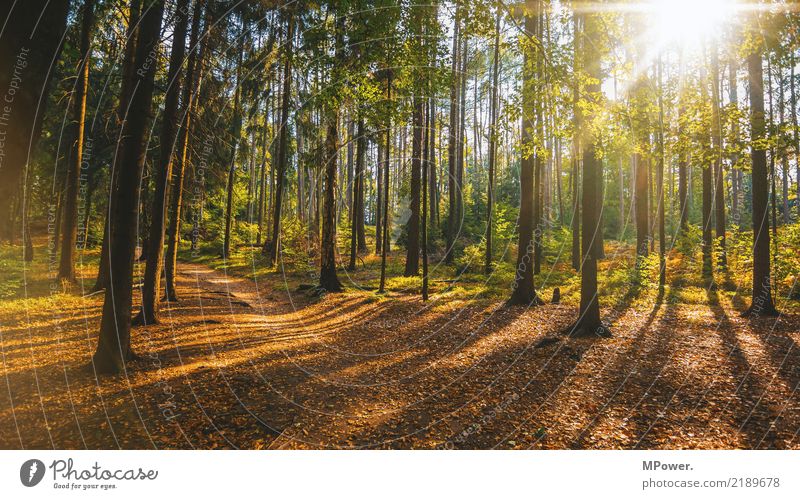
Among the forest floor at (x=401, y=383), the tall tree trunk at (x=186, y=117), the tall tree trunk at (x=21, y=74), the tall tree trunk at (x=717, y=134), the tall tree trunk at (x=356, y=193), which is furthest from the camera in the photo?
the tall tree trunk at (x=356, y=193)

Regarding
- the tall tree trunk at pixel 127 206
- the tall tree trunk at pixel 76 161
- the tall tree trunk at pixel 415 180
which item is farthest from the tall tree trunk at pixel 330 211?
the tall tree trunk at pixel 127 206

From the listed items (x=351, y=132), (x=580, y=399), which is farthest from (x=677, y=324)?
(x=351, y=132)

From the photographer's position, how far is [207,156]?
1225cm

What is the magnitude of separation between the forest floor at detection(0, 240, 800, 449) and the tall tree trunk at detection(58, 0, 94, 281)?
2.20m

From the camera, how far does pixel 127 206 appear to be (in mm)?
6094

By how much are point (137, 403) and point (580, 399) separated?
6.32 meters

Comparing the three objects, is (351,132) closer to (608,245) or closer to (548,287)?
(548,287)

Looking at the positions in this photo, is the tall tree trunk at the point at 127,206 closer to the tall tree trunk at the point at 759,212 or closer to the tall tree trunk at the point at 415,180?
the tall tree trunk at the point at 415,180

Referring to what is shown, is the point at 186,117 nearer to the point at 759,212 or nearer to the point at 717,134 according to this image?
the point at 717,134

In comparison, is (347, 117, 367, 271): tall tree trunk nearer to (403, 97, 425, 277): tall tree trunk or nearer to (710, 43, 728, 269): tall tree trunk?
(403, 97, 425, 277): tall tree trunk
